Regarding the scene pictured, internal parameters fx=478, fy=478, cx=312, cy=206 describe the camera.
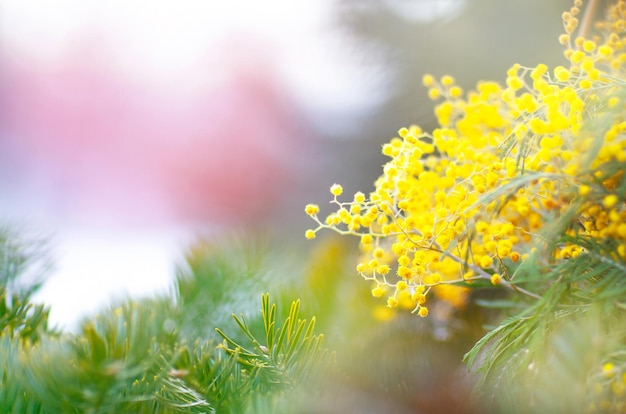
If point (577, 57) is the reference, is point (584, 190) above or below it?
below

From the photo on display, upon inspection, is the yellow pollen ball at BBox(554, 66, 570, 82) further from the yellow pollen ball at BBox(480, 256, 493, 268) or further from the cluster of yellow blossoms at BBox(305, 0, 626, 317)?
the yellow pollen ball at BBox(480, 256, 493, 268)

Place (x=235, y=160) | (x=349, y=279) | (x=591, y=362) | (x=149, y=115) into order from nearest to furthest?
(x=591, y=362) < (x=349, y=279) < (x=235, y=160) < (x=149, y=115)

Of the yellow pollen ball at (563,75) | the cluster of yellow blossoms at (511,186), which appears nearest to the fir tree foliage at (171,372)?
the cluster of yellow blossoms at (511,186)

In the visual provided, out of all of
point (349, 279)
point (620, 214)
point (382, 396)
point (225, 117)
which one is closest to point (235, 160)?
point (225, 117)

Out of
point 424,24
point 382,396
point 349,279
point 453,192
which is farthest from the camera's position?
point 424,24

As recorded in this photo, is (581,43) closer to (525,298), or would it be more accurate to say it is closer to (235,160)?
(525,298)

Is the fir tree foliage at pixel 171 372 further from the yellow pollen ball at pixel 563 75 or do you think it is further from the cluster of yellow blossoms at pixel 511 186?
the yellow pollen ball at pixel 563 75

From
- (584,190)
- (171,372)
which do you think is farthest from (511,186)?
(171,372)

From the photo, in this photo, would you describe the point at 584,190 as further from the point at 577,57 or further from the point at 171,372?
the point at 171,372
